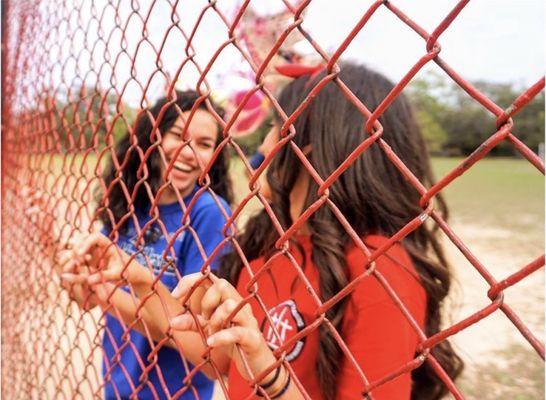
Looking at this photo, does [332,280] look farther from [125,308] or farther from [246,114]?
[246,114]

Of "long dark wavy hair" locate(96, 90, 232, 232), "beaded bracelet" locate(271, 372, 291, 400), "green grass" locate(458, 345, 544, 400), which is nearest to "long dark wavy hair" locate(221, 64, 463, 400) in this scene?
"beaded bracelet" locate(271, 372, 291, 400)

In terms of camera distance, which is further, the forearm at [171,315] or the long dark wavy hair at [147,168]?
the long dark wavy hair at [147,168]

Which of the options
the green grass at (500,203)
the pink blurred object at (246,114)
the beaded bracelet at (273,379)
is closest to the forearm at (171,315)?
the beaded bracelet at (273,379)

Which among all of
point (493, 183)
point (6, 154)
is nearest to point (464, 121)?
point (493, 183)

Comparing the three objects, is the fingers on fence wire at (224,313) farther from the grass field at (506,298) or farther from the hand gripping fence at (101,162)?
the grass field at (506,298)

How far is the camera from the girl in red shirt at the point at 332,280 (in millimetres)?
819

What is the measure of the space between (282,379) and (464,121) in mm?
53704

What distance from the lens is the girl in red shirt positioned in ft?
2.69

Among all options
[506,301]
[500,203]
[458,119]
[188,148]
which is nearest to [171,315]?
[188,148]

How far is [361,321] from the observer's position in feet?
3.03

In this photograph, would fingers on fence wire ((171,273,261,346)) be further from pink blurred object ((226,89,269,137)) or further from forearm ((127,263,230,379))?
pink blurred object ((226,89,269,137))

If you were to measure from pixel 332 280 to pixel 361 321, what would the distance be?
0.15m

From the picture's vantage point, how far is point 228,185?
215 cm

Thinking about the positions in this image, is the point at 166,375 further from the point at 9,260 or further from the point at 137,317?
the point at 9,260
